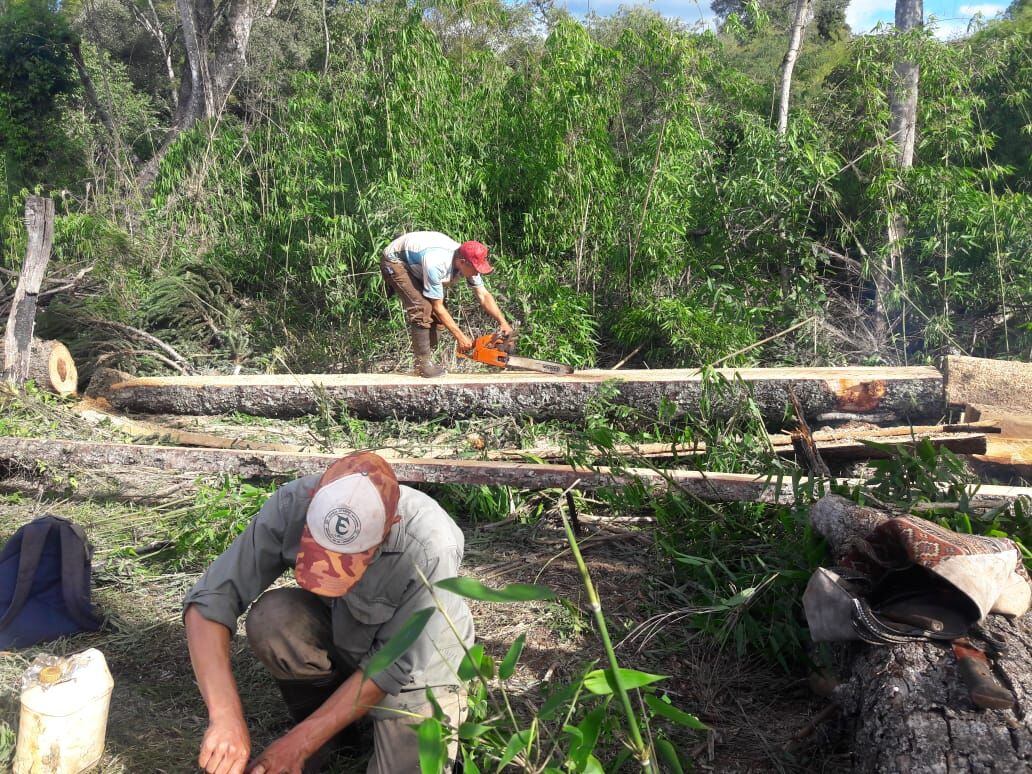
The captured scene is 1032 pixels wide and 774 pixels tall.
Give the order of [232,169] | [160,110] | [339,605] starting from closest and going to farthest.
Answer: [339,605]
[232,169]
[160,110]

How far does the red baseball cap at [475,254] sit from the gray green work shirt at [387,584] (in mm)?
3636

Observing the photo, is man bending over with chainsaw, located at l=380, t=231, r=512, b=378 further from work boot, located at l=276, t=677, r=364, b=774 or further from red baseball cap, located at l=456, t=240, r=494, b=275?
work boot, located at l=276, t=677, r=364, b=774

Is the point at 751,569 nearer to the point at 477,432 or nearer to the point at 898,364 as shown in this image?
the point at 477,432

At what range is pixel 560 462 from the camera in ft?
13.5

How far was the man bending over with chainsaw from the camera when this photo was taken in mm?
5652

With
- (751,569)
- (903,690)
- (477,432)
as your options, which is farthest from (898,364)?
(903,690)

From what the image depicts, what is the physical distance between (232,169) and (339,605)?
6.53 m

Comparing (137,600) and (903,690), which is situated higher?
(903,690)

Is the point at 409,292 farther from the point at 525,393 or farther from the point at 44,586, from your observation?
the point at 44,586

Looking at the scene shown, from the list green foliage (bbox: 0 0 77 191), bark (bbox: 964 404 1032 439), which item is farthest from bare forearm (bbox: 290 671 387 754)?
green foliage (bbox: 0 0 77 191)

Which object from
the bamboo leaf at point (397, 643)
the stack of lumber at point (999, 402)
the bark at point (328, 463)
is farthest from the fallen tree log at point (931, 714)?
the stack of lumber at point (999, 402)

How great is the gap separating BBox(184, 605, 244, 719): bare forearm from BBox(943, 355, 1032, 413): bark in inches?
174

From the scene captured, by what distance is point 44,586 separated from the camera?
2963 mm

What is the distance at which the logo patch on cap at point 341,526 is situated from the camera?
177 centimetres
